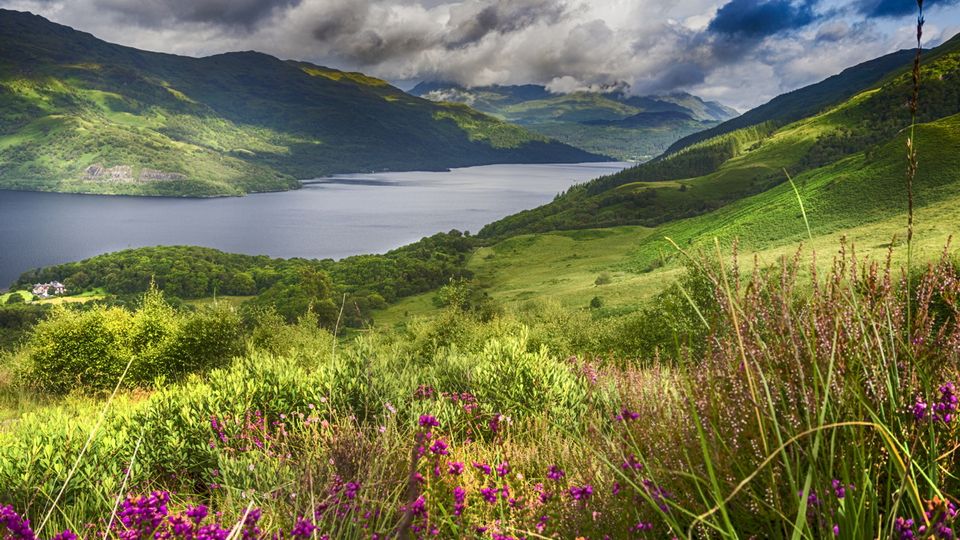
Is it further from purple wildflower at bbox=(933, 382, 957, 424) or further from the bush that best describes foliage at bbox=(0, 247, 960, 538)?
the bush

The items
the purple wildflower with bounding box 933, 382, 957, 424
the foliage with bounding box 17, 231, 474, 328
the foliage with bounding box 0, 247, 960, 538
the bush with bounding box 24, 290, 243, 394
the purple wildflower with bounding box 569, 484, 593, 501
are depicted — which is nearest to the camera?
the foliage with bounding box 0, 247, 960, 538

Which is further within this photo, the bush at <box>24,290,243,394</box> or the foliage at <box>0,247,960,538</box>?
the bush at <box>24,290,243,394</box>

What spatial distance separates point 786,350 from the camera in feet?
9.20

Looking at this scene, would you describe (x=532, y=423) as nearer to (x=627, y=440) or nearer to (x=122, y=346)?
(x=627, y=440)

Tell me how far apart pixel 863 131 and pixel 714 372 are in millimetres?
214726

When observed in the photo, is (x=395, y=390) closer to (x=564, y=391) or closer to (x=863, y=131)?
(x=564, y=391)

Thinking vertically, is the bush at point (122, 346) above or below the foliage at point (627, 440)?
below

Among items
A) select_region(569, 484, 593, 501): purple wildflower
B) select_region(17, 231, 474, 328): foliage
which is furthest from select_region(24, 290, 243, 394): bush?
select_region(17, 231, 474, 328): foliage

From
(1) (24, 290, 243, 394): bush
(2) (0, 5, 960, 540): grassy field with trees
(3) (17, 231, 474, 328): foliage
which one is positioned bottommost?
(3) (17, 231, 474, 328): foliage

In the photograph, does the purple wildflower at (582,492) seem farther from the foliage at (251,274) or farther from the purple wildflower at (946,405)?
A: the foliage at (251,274)

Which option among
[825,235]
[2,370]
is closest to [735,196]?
[825,235]

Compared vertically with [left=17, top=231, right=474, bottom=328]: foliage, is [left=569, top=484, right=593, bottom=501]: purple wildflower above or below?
above

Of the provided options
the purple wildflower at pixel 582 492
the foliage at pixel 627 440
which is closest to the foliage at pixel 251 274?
A: the foliage at pixel 627 440

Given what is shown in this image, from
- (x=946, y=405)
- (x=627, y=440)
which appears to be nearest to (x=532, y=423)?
(x=627, y=440)
